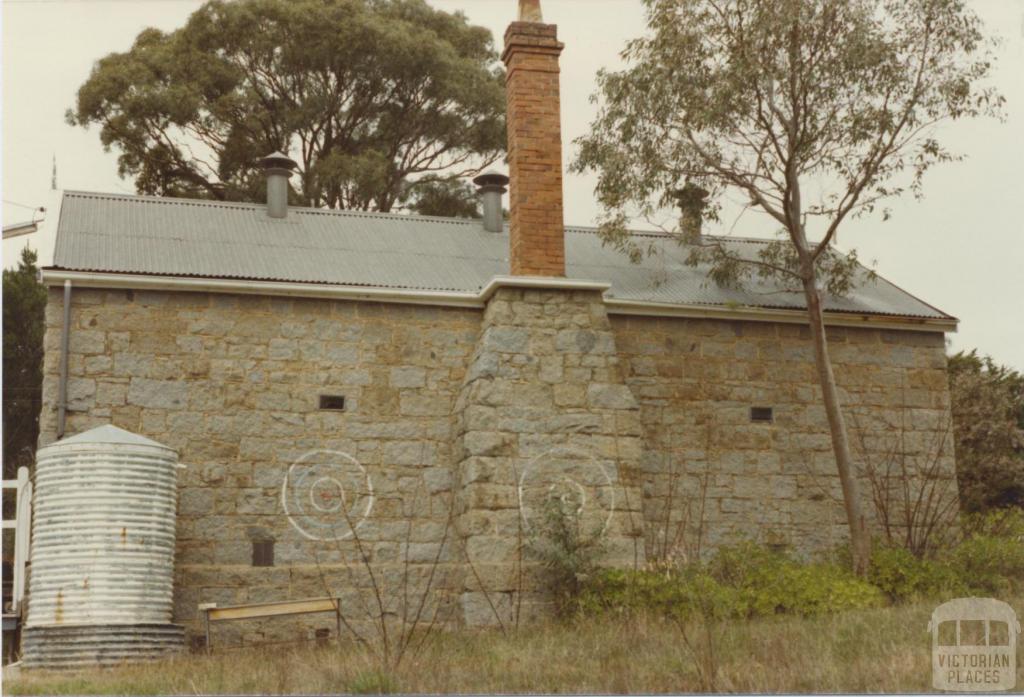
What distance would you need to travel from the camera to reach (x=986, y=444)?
60.8 feet


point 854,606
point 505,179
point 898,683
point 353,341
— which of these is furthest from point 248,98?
point 898,683

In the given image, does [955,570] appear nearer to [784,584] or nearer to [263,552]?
[784,584]

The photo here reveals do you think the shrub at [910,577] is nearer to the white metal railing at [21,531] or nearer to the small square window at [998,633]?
the small square window at [998,633]

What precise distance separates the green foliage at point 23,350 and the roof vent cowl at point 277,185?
3.68m

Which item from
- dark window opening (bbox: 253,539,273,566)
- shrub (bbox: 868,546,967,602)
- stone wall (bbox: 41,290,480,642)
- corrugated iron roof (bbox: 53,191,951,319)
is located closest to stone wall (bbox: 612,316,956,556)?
corrugated iron roof (bbox: 53,191,951,319)

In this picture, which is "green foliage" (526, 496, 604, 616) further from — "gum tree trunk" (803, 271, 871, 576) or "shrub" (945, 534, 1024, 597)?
"shrub" (945, 534, 1024, 597)

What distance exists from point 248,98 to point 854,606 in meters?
14.0

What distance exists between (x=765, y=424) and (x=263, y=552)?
17.3 feet

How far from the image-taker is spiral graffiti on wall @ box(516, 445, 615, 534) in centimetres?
1139

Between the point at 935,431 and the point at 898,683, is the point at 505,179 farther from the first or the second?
the point at 898,683

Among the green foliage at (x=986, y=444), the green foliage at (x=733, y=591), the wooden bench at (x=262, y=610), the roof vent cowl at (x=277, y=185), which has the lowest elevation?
the wooden bench at (x=262, y=610)

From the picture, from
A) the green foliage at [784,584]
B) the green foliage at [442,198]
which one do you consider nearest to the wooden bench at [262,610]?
the green foliage at [784,584]

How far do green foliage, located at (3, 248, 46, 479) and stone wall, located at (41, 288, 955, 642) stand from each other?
4966 millimetres

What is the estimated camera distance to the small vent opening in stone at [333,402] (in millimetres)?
11883
